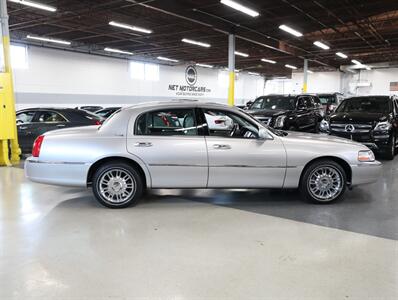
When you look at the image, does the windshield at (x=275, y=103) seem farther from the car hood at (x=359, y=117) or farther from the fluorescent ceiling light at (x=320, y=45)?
the fluorescent ceiling light at (x=320, y=45)

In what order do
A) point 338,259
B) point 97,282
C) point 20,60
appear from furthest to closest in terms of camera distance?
point 20,60, point 338,259, point 97,282

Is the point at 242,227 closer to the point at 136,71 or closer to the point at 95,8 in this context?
the point at 95,8

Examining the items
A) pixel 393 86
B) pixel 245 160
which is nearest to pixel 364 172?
pixel 245 160

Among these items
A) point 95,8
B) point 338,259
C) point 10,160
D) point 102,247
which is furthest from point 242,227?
point 95,8

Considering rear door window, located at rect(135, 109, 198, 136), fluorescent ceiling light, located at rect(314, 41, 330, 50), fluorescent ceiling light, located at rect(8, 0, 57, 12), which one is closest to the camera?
rear door window, located at rect(135, 109, 198, 136)

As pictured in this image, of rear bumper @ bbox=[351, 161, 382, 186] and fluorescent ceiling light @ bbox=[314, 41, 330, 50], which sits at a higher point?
fluorescent ceiling light @ bbox=[314, 41, 330, 50]

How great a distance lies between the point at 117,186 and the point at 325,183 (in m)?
2.95

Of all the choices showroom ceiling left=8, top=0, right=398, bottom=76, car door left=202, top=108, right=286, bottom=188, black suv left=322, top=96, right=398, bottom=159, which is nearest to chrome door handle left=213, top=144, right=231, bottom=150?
car door left=202, top=108, right=286, bottom=188

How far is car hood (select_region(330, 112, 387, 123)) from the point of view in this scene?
8336 millimetres

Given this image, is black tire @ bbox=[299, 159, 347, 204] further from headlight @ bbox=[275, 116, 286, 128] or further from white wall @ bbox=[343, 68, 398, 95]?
white wall @ bbox=[343, 68, 398, 95]

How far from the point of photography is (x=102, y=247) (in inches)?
138

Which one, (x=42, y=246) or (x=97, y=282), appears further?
(x=42, y=246)

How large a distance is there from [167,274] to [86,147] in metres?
2.36

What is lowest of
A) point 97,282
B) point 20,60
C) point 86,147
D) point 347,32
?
point 97,282
